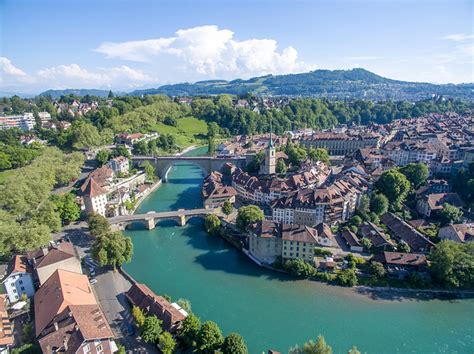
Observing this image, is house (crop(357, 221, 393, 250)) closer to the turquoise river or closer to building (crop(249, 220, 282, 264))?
the turquoise river

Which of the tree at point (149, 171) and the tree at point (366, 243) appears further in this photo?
the tree at point (149, 171)

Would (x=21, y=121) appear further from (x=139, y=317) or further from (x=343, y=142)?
(x=139, y=317)

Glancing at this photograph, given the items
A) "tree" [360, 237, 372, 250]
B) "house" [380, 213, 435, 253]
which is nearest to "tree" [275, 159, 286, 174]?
"house" [380, 213, 435, 253]

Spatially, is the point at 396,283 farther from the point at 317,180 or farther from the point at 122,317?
the point at 122,317

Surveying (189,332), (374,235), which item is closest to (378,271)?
(374,235)

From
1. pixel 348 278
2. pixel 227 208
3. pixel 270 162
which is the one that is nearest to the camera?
pixel 348 278

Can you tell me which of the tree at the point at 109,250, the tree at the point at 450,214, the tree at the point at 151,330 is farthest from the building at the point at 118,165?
the tree at the point at 450,214

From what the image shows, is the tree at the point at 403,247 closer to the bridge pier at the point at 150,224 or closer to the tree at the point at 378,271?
the tree at the point at 378,271
